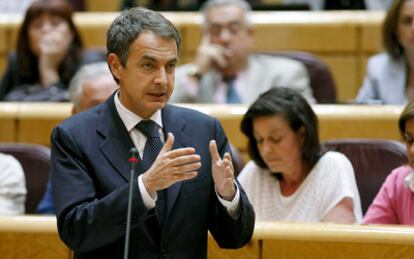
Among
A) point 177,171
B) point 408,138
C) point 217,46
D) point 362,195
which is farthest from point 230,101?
point 177,171

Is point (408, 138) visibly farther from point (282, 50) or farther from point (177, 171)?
point (282, 50)

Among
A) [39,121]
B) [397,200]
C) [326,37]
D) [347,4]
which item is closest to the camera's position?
[397,200]

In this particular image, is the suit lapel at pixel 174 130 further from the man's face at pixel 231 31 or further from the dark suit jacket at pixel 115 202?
the man's face at pixel 231 31

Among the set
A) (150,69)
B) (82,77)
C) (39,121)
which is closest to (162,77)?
(150,69)

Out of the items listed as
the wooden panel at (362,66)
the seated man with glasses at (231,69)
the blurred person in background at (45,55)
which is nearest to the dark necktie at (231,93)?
the seated man with glasses at (231,69)

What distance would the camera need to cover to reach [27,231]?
66.2 inches

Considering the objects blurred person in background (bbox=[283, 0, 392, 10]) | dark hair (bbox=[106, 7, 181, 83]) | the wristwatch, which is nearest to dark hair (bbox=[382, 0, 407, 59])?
the wristwatch

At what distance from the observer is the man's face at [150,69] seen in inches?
53.9

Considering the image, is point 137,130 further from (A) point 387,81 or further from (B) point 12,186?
(A) point 387,81

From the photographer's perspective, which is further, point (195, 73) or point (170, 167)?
point (195, 73)

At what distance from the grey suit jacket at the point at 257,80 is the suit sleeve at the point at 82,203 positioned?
1406 millimetres

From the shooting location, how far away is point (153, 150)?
4.58ft

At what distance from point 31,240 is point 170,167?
0.50 meters

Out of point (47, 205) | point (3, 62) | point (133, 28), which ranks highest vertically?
point (133, 28)
